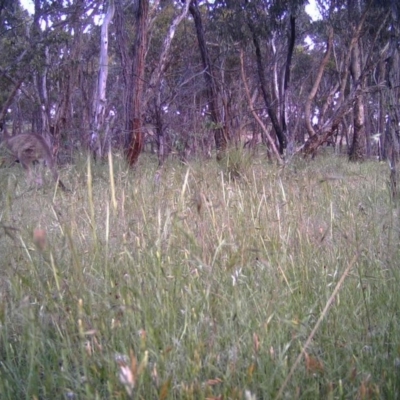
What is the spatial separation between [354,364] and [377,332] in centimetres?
22

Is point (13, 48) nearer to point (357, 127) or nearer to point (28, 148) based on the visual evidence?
point (28, 148)

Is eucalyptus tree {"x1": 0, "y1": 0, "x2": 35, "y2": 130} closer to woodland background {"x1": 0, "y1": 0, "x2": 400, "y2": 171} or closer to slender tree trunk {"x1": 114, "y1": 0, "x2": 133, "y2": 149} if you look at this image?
woodland background {"x1": 0, "y1": 0, "x2": 400, "y2": 171}

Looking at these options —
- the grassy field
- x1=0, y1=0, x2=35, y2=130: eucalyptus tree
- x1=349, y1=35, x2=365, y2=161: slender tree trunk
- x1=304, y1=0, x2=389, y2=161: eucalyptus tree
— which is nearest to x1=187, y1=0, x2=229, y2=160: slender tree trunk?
x1=304, y1=0, x2=389, y2=161: eucalyptus tree


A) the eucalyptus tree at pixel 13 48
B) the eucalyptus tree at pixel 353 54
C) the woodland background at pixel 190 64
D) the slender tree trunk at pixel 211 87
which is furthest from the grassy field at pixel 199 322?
the eucalyptus tree at pixel 13 48

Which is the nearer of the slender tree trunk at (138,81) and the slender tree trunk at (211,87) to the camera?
the slender tree trunk at (138,81)

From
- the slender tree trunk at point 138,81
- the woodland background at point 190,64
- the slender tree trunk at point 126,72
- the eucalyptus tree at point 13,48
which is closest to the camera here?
the slender tree trunk at point 138,81

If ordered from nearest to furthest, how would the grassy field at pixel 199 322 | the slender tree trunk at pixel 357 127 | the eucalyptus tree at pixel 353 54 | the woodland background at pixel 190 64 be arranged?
1. the grassy field at pixel 199 322
2. the woodland background at pixel 190 64
3. the eucalyptus tree at pixel 353 54
4. the slender tree trunk at pixel 357 127

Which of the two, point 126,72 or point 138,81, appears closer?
point 138,81

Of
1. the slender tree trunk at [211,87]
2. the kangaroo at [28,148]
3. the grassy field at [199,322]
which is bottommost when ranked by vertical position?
the grassy field at [199,322]

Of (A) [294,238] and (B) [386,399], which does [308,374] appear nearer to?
(B) [386,399]

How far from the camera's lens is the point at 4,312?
1.81 m

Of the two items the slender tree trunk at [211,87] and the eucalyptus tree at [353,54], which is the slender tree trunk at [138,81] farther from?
the eucalyptus tree at [353,54]

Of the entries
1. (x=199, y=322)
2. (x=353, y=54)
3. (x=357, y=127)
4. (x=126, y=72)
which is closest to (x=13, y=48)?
(x=126, y=72)

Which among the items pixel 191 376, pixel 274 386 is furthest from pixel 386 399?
pixel 191 376
